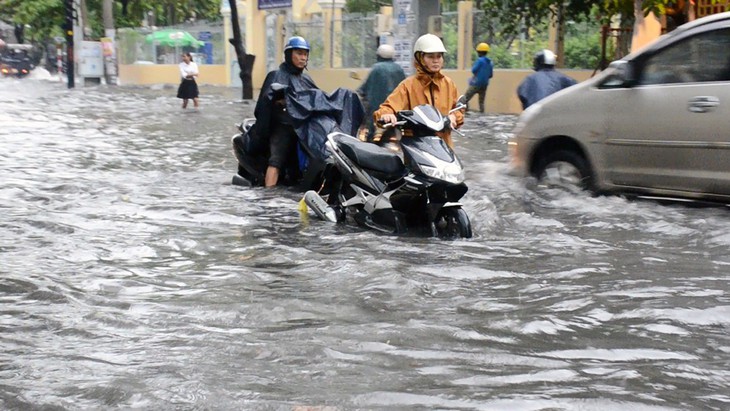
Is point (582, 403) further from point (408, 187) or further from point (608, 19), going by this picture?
point (608, 19)

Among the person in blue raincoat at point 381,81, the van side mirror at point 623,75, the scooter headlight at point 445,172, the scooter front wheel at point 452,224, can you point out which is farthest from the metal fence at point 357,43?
the scooter headlight at point 445,172

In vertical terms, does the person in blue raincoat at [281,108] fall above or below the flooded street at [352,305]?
above

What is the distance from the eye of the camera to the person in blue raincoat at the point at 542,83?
13047 millimetres

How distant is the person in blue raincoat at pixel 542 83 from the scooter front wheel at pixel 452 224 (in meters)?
5.38

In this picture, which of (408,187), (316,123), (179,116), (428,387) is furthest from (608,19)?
(428,387)

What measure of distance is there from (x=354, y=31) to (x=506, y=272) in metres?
27.1

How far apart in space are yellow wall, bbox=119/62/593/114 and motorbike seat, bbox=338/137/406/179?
1342cm

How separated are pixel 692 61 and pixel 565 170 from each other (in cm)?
156

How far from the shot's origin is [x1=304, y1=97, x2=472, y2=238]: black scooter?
24.6 feet

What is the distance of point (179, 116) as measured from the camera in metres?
24.5

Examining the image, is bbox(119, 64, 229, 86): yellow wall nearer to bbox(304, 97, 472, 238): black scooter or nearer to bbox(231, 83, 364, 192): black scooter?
bbox(231, 83, 364, 192): black scooter

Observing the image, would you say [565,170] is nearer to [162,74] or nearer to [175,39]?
[175,39]

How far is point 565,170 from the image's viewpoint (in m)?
10.2

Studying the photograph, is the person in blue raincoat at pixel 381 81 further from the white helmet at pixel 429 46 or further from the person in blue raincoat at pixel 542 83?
the white helmet at pixel 429 46
